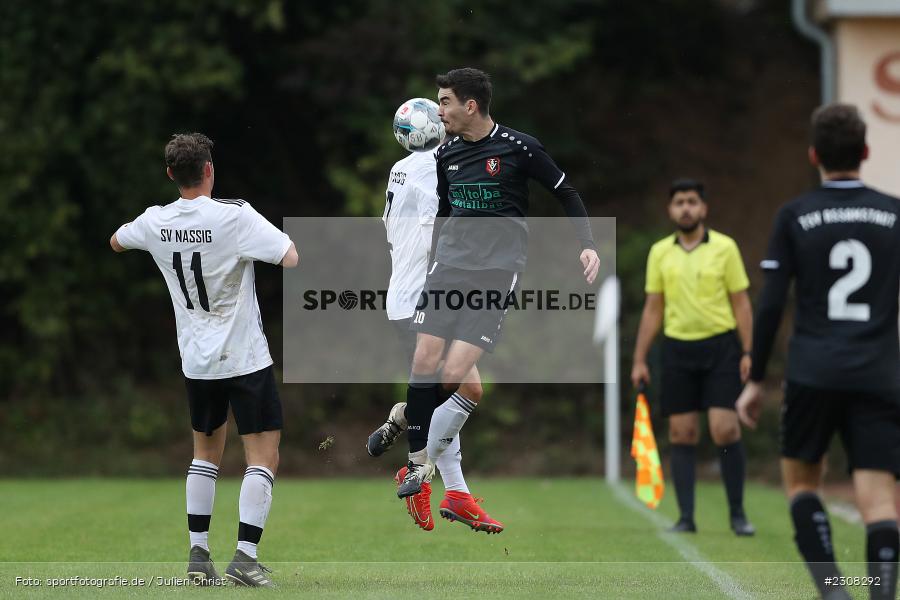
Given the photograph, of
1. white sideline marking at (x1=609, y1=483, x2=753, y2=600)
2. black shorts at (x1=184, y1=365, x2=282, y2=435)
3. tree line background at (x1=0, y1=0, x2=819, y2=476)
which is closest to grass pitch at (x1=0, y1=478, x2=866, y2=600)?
white sideline marking at (x1=609, y1=483, x2=753, y2=600)

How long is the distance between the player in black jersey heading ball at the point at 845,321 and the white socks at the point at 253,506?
2.68m

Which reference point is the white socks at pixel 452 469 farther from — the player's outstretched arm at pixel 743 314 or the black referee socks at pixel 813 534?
the player's outstretched arm at pixel 743 314

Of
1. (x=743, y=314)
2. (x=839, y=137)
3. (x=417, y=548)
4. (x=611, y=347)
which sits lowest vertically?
(x=417, y=548)

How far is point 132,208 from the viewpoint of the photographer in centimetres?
1873

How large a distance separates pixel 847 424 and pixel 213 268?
322cm

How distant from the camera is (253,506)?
6.58 meters

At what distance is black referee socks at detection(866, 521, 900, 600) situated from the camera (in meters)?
4.93

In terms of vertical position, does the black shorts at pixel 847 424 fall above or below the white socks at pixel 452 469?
above

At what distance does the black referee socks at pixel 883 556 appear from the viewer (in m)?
4.93

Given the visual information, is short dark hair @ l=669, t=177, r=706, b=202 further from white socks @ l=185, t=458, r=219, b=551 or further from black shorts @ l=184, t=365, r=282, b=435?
white socks @ l=185, t=458, r=219, b=551

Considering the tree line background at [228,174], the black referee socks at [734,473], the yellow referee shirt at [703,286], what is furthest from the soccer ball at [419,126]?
the tree line background at [228,174]

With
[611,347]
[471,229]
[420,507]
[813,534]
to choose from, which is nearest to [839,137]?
[813,534]

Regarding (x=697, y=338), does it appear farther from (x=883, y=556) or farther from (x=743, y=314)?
(x=883, y=556)

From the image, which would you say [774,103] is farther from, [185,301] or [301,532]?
[185,301]
